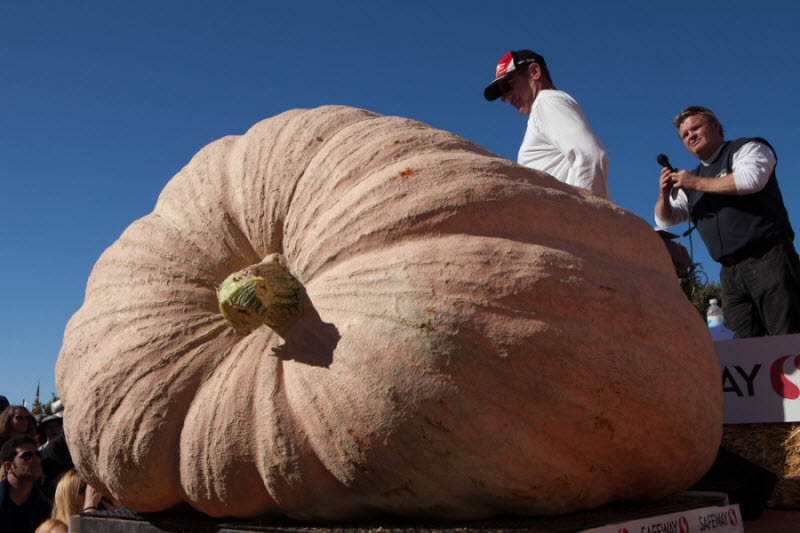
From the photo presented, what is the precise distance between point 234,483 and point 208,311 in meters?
0.59

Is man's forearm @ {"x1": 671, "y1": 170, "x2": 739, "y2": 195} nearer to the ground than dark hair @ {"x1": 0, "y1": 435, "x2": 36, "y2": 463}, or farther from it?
farther from it

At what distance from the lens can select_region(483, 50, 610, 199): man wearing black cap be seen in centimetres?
294

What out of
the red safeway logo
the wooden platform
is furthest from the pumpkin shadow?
the red safeway logo

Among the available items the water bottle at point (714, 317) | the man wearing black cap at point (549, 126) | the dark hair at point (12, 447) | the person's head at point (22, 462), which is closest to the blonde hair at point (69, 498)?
the person's head at point (22, 462)

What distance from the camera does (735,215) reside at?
3.64m

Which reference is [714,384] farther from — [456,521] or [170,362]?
[170,362]

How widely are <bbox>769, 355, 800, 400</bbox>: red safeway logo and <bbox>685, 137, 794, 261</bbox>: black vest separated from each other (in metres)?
0.84

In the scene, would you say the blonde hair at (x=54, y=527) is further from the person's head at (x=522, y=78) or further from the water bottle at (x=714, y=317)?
the water bottle at (x=714, y=317)

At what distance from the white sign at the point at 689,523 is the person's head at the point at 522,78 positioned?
2300 millimetres

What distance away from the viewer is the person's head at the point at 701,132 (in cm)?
393

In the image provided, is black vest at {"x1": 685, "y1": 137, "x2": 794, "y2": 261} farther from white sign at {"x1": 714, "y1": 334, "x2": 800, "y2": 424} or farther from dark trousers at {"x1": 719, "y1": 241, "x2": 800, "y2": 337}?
white sign at {"x1": 714, "y1": 334, "x2": 800, "y2": 424}

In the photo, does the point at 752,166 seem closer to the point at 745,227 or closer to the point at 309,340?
the point at 745,227

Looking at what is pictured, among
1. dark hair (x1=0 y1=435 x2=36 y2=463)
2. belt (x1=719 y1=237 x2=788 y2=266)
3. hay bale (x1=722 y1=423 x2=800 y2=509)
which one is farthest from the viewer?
dark hair (x1=0 y1=435 x2=36 y2=463)

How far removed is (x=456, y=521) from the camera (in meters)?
1.92
